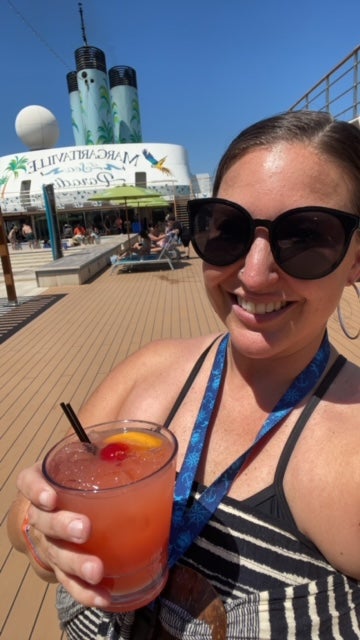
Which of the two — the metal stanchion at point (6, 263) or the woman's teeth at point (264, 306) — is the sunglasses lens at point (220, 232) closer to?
the woman's teeth at point (264, 306)

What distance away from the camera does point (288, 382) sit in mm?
1099

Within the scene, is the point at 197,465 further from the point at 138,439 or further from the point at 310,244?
the point at 310,244

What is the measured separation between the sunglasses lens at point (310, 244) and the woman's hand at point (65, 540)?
2.08 ft

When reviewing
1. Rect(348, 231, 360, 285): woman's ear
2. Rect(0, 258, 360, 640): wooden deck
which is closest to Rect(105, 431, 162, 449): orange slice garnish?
Rect(348, 231, 360, 285): woman's ear

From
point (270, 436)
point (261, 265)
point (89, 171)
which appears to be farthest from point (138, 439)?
point (89, 171)

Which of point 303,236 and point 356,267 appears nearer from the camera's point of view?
point 303,236

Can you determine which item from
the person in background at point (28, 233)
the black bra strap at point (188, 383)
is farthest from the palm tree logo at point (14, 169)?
the black bra strap at point (188, 383)

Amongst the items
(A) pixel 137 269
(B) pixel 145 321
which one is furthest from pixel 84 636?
(A) pixel 137 269

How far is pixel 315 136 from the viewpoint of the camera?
37.6 inches

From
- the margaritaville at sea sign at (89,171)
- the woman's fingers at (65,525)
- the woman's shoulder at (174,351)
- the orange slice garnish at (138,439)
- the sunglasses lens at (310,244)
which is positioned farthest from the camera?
the margaritaville at sea sign at (89,171)

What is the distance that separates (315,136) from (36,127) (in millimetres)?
45961

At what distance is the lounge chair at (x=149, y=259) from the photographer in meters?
11.3

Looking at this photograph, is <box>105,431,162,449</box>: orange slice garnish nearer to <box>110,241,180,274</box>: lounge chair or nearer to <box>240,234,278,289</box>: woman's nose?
<box>240,234,278,289</box>: woman's nose

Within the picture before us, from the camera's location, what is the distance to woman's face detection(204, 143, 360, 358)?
3.05 ft
